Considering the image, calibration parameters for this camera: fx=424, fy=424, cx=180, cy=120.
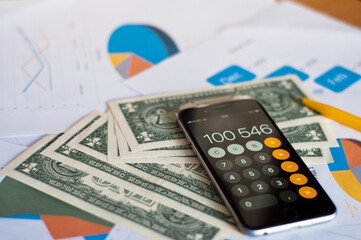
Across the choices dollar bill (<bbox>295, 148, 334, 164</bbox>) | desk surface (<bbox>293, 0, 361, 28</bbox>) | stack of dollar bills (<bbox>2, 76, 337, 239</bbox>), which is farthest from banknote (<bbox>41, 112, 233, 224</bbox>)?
desk surface (<bbox>293, 0, 361, 28</bbox>)

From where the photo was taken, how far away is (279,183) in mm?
441

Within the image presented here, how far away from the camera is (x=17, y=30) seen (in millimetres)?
762

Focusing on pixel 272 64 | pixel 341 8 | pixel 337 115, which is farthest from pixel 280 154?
pixel 341 8

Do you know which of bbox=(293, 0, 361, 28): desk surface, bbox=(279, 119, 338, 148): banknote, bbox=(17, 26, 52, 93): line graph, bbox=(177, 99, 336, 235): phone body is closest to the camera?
bbox=(177, 99, 336, 235): phone body

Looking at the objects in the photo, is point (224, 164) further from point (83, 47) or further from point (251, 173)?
point (83, 47)

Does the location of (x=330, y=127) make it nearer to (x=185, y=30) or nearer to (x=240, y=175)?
(x=240, y=175)

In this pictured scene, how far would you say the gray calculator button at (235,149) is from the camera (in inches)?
18.9

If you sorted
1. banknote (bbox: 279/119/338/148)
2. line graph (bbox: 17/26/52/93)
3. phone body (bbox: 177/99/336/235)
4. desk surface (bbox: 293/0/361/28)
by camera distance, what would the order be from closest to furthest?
phone body (bbox: 177/99/336/235) < banknote (bbox: 279/119/338/148) < line graph (bbox: 17/26/52/93) < desk surface (bbox: 293/0/361/28)

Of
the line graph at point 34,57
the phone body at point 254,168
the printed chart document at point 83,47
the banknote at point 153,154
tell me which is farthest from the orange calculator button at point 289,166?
the line graph at point 34,57

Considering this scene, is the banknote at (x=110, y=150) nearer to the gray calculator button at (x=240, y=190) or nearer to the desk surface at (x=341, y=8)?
the gray calculator button at (x=240, y=190)

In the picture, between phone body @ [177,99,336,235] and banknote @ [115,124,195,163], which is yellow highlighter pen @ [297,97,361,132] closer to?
phone body @ [177,99,336,235]

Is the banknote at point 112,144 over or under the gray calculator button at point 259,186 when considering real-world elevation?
over

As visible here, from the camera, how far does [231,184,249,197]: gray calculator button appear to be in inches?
16.8

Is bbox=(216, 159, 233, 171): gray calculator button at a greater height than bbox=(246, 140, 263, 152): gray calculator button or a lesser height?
greater
